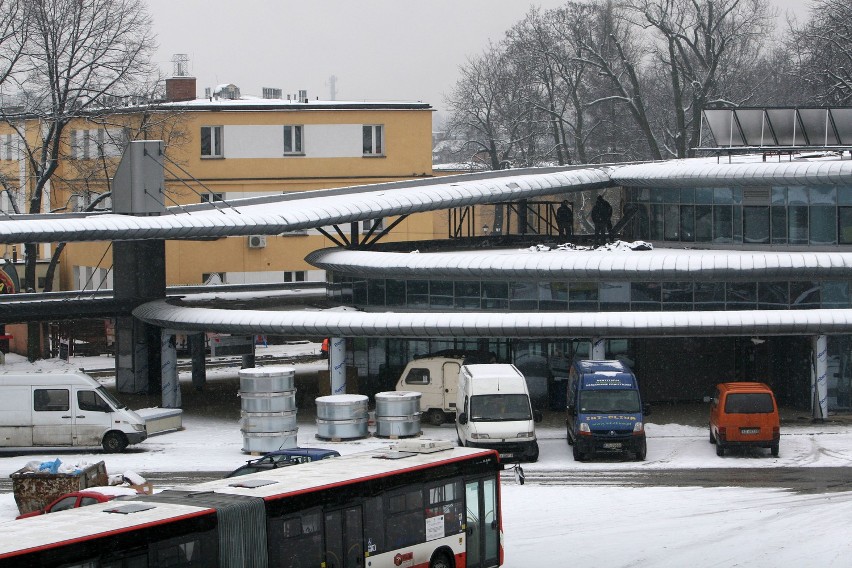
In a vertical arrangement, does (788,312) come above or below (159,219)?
below

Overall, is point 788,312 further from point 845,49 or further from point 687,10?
point 687,10

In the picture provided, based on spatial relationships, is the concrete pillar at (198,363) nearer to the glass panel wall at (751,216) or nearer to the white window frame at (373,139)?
the glass panel wall at (751,216)

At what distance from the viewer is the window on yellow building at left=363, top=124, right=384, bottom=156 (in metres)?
68.6

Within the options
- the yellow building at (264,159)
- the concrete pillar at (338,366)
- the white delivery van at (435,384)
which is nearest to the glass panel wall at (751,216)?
the white delivery van at (435,384)

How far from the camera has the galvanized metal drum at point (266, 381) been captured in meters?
34.0

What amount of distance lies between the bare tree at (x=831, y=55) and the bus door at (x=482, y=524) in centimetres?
5683

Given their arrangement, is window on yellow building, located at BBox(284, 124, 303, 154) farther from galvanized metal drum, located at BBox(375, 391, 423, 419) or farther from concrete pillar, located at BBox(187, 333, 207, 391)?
galvanized metal drum, located at BBox(375, 391, 423, 419)

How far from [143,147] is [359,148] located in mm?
24599

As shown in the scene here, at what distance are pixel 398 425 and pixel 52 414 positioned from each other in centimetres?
883

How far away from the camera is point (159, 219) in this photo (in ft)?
132

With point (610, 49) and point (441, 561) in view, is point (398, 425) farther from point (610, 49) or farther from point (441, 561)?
point (610, 49)

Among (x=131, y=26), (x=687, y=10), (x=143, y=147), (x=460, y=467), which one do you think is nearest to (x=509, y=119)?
(x=687, y=10)

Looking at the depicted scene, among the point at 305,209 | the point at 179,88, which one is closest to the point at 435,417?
the point at 305,209

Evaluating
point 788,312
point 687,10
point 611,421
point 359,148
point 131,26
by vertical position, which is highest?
point 687,10
